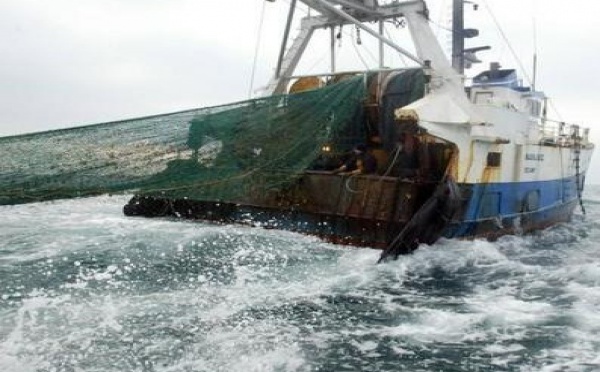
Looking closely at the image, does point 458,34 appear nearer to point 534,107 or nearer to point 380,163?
point 534,107

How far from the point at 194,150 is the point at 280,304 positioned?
3.33 meters

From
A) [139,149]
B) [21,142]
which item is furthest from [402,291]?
[21,142]

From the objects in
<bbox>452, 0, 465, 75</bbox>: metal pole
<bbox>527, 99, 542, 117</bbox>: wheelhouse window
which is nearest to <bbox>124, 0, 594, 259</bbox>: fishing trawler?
<bbox>527, 99, 542, 117</bbox>: wheelhouse window

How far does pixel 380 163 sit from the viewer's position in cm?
1091

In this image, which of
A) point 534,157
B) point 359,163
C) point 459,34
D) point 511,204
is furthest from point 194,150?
point 459,34

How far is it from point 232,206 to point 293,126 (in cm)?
267

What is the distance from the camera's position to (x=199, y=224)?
11883 millimetres

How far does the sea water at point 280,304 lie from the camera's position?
16.3ft

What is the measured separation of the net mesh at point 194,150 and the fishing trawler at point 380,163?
26 mm

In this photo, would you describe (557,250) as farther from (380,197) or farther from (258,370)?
(258,370)

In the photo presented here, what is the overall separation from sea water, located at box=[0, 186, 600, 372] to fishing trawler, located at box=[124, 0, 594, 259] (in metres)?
0.62

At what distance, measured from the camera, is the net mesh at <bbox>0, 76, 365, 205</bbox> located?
7242mm

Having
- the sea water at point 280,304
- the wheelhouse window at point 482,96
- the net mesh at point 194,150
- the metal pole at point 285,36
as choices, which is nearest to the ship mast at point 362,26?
the metal pole at point 285,36

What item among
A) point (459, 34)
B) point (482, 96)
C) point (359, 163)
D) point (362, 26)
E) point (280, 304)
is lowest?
point (280, 304)
